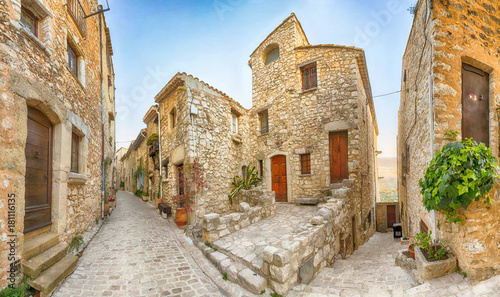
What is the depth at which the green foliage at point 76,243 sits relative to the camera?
4153 mm

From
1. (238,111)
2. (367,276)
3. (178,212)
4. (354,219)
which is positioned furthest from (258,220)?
(238,111)

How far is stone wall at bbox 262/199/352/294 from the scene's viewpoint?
3.13 metres

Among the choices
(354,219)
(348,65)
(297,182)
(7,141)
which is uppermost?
(348,65)

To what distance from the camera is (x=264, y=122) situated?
10.3 meters

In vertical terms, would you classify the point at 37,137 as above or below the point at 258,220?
above

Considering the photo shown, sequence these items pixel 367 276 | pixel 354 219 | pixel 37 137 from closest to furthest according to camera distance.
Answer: pixel 37 137 → pixel 367 276 → pixel 354 219

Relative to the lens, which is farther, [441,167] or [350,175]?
[350,175]

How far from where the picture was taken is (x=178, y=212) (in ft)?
21.8

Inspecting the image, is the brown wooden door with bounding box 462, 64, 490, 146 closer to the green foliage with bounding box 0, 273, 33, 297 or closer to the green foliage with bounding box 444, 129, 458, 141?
the green foliage with bounding box 444, 129, 458, 141

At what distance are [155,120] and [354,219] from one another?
34.2ft

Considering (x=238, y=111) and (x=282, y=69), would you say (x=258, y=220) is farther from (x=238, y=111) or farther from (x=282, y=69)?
(x=282, y=69)

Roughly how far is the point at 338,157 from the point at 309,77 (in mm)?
3700

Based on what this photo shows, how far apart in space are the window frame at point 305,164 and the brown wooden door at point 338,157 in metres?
0.87

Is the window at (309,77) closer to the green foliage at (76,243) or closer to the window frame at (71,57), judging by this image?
the window frame at (71,57)
